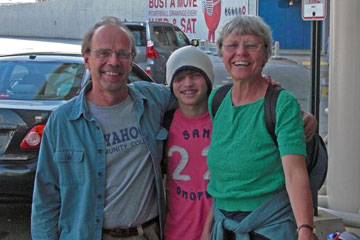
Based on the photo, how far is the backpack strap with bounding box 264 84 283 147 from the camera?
7.47ft

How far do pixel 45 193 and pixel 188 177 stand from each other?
2.23 feet

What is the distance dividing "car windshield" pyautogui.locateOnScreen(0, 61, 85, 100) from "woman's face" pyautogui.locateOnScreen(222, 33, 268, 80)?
333 cm

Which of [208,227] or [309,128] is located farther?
[208,227]

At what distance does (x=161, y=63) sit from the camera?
14.8 meters

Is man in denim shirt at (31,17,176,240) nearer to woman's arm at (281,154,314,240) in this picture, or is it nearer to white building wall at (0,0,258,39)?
woman's arm at (281,154,314,240)

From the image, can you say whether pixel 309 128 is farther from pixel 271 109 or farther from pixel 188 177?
pixel 188 177

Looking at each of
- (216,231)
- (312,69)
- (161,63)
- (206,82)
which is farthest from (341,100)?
(161,63)

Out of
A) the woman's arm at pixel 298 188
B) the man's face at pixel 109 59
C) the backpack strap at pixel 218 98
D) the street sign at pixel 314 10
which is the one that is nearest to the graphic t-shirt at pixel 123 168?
the man's face at pixel 109 59

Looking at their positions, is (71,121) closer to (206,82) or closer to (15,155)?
(206,82)

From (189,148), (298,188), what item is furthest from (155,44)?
(298,188)

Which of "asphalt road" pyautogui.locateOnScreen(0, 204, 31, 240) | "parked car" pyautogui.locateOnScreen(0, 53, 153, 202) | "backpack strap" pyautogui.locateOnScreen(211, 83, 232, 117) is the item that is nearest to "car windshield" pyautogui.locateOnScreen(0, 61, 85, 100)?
"parked car" pyautogui.locateOnScreen(0, 53, 153, 202)

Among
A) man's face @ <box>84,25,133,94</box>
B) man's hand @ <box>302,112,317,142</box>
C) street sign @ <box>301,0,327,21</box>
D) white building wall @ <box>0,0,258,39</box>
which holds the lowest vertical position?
man's hand @ <box>302,112,317,142</box>

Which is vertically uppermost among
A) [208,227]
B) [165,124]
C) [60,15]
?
[60,15]

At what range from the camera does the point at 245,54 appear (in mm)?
2408
